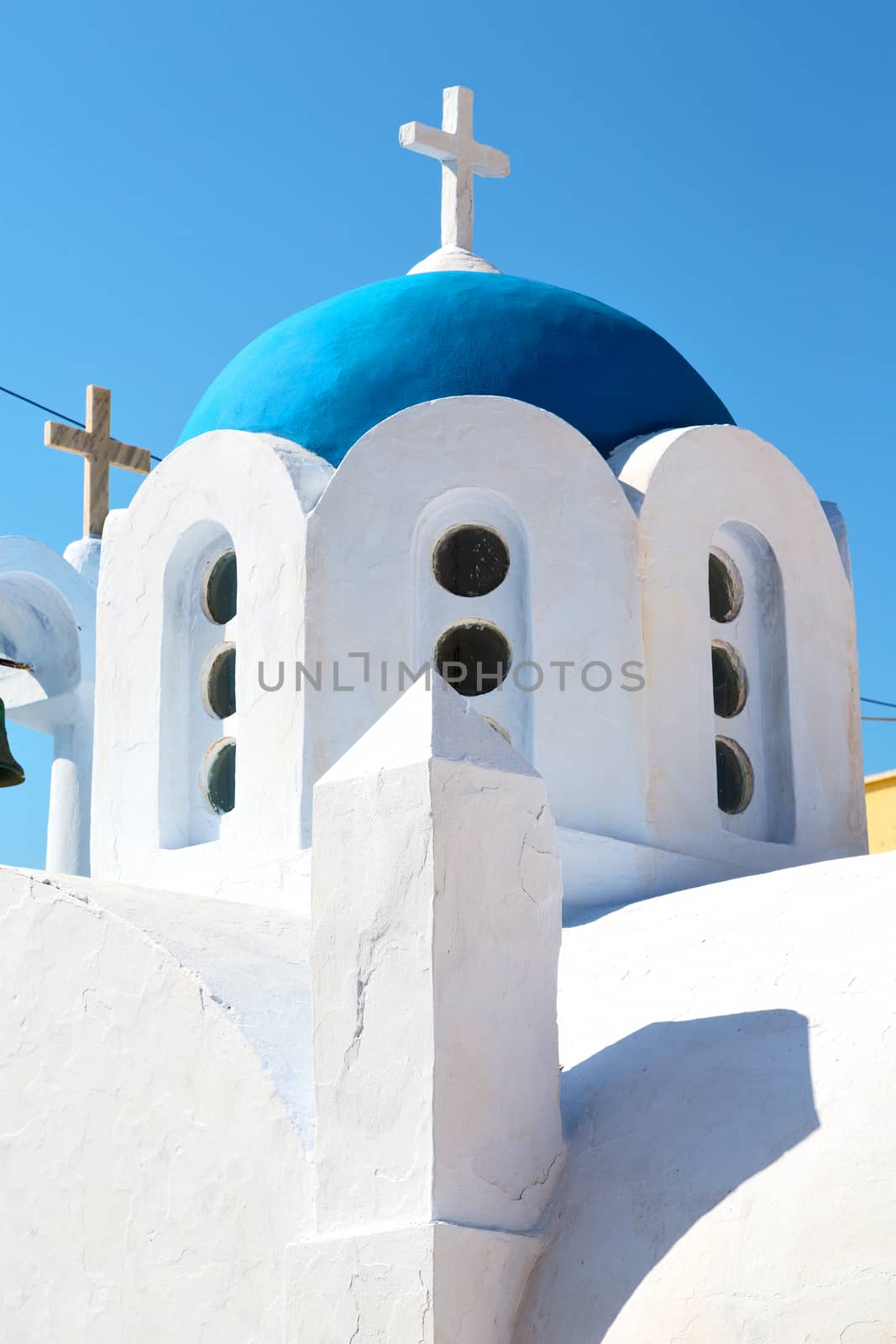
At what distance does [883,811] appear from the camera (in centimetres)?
1280

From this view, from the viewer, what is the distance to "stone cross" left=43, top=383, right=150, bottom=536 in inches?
417

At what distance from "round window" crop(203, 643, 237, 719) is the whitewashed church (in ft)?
0.05

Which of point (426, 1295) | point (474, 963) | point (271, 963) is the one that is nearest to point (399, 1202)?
point (426, 1295)

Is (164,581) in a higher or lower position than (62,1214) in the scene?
higher

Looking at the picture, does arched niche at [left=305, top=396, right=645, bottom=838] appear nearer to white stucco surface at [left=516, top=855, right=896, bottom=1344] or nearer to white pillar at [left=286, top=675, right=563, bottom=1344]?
white stucco surface at [left=516, top=855, right=896, bottom=1344]

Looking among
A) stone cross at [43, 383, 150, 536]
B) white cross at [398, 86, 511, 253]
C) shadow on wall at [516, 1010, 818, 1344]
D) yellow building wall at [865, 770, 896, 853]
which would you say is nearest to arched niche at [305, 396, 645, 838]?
white cross at [398, 86, 511, 253]

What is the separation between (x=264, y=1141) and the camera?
4.91 m

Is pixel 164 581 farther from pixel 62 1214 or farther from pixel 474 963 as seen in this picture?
pixel 474 963

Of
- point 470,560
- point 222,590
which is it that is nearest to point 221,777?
point 222,590

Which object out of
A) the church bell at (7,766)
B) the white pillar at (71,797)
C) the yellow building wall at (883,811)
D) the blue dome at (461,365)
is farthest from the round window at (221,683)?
the yellow building wall at (883,811)

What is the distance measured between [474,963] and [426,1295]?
784 mm

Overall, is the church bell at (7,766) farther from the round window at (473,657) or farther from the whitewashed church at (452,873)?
the round window at (473,657)

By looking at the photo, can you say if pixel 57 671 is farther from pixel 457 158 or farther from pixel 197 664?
pixel 457 158

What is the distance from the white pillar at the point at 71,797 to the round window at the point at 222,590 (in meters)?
1.99
